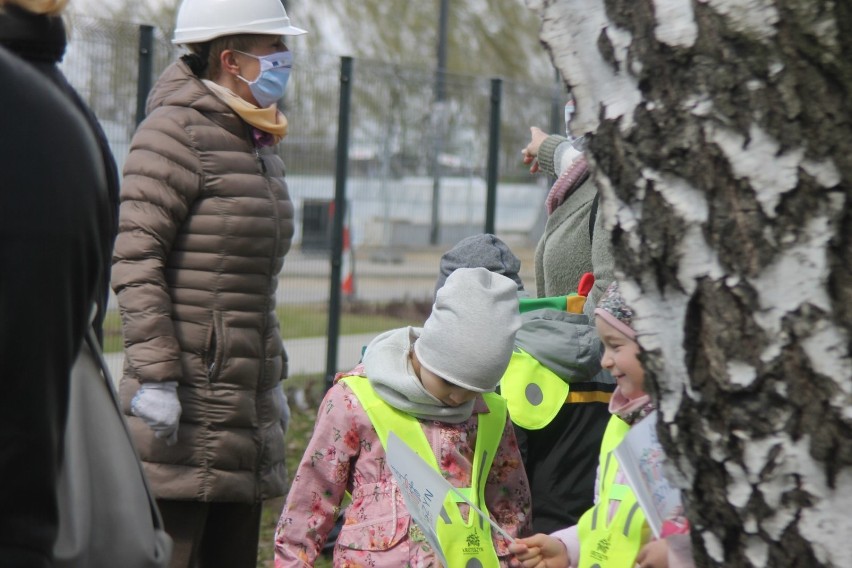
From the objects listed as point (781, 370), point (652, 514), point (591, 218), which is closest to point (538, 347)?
point (591, 218)

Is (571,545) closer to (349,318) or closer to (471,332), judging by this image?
(471,332)

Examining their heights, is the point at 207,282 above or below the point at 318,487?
above

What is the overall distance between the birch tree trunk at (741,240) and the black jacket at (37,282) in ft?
2.19

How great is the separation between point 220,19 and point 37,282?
2.51 metres

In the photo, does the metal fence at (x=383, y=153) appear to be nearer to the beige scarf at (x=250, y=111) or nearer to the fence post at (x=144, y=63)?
the fence post at (x=144, y=63)

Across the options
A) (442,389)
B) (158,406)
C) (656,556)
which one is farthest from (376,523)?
(656,556)

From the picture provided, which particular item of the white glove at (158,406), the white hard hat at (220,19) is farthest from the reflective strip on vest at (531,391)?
the white hard hat at (220,19)

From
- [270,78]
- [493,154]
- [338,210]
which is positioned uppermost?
[493,154]

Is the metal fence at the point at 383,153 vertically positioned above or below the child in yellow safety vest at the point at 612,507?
above

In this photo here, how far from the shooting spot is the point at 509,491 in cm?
331

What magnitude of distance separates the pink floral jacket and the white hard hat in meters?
1.34

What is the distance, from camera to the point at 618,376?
2.84 meters

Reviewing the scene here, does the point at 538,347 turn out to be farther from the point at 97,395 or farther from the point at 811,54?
the point at 811,54

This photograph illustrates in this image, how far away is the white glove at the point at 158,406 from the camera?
142 inches
